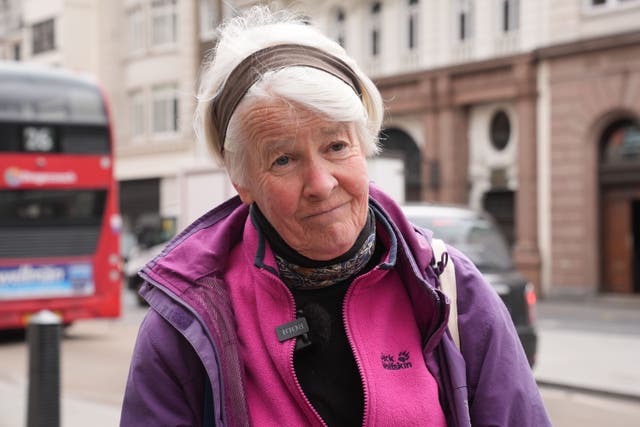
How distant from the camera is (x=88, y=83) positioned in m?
12.5

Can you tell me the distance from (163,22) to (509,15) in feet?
51.4

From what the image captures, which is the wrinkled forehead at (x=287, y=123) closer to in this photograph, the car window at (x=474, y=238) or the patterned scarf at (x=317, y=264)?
the patterned scarf at (x=317, y=264)

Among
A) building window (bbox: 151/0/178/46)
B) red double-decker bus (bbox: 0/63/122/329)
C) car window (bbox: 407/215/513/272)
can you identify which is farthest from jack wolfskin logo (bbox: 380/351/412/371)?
building window (bbox: 151/0/178/46)

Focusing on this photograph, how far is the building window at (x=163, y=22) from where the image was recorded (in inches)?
1247

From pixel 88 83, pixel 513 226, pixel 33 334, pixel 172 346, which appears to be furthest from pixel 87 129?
pixel 513 226

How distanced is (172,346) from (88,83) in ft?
38.3

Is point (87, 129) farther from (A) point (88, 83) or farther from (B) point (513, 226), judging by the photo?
(B) point (513, 226)

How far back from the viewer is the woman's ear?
5.31 feet

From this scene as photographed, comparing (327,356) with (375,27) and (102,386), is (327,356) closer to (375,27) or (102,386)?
(102,386)

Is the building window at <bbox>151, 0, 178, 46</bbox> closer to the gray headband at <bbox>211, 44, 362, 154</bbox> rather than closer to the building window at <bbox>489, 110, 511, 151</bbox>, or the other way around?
the building window at <bbox>489, 110, 511, 151</bbox>

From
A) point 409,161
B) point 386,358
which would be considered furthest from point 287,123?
point 409,161

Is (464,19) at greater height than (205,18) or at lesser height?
lesser

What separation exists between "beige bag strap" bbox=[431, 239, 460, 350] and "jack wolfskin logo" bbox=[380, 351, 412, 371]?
0.33 ft

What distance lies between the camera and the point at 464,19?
72.2 ft
